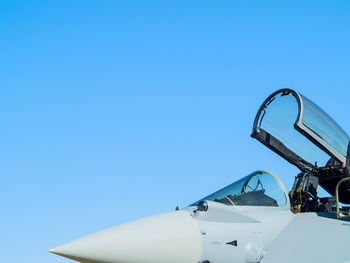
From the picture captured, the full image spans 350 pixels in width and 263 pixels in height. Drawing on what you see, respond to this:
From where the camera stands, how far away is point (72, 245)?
650cm

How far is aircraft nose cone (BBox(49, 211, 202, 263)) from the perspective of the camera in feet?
21.2

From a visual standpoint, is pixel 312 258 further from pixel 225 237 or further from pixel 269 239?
pixel 225 237

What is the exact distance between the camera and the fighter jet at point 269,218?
22.1ft

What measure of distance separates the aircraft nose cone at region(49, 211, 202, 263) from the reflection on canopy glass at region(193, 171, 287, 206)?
130cm

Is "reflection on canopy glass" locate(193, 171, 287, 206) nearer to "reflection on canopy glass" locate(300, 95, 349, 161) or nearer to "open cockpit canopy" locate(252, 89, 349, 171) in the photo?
"open cockpit canopy" locate(252, 89, 349, 171)

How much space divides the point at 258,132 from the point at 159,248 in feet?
14.8

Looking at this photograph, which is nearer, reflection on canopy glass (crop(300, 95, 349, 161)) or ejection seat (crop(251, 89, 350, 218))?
ejection seat (crop(251, 89, 350, 218))

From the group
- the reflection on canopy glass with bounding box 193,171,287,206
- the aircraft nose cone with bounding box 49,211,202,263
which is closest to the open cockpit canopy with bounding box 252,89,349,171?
the reflection on canopy glass with bounding box 193,171,287,206

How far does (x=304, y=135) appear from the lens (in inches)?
377

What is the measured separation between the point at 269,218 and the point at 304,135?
2.28 metres

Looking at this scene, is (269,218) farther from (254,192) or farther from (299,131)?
(299,131)

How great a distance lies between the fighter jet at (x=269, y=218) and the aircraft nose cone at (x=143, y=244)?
1cm

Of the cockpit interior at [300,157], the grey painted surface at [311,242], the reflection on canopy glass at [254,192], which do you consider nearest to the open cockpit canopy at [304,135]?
the cockpit interior at [300,157]

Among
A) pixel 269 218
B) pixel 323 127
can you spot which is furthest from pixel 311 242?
pixel 323 127
